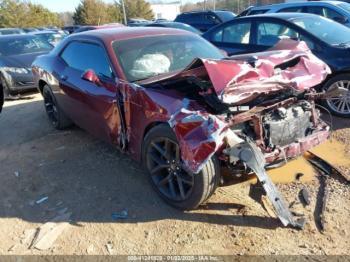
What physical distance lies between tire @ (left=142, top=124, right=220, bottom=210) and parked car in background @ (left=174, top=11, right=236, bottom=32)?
38.3 ft

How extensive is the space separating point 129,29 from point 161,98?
5.82 feet

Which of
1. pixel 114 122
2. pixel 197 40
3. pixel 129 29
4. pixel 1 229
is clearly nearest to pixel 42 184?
pixel 1 229

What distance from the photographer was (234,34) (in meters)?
7.14

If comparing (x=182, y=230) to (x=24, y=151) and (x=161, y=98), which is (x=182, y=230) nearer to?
(x=161, y=98)

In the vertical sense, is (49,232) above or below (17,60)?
below

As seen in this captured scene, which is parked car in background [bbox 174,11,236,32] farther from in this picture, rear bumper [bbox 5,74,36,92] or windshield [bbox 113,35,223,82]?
windshield [bbox 113,35,223,82]

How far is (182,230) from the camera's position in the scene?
3.31 m

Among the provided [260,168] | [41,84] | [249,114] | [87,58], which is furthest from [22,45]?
[260,168]

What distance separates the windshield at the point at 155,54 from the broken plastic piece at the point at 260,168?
1.51 meters

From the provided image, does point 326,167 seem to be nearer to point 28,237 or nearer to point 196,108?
point 196,108

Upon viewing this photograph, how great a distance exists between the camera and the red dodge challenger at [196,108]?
3121mm

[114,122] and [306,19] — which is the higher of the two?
[306,19]

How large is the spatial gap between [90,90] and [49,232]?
180 centimetres

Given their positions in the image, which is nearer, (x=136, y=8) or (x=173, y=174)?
(x=173, y=174)
